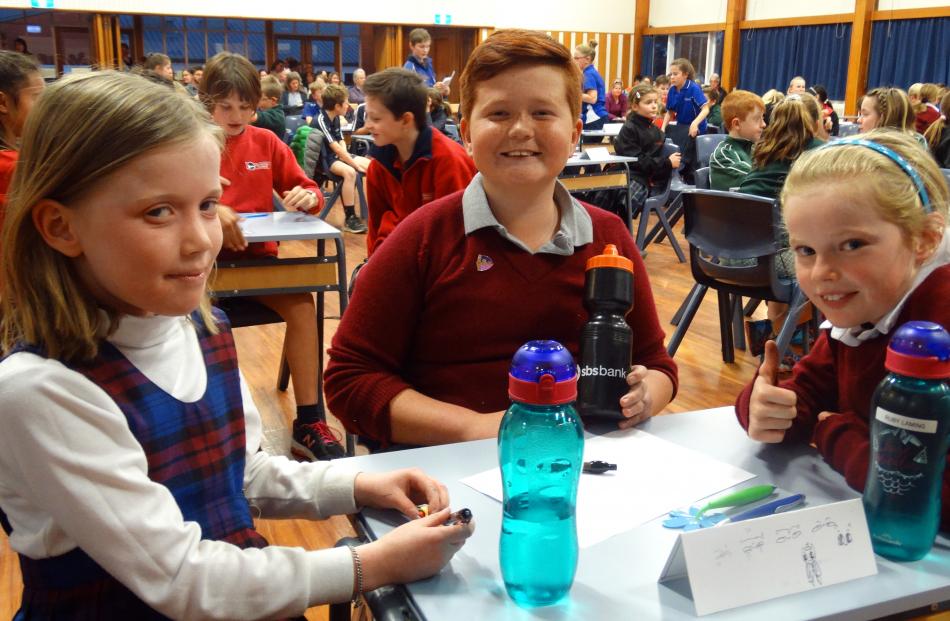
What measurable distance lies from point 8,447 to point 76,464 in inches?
2.9

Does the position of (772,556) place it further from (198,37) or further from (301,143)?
(198,37)

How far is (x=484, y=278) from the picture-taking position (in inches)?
55.5

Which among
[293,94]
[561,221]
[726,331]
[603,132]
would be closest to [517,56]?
[561,221]

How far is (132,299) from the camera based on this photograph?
906 mm

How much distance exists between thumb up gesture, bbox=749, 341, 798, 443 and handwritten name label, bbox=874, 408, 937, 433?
304 mm

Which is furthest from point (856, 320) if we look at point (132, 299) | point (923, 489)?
point (132, 299)

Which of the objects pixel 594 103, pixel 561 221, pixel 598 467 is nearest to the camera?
pixel 598 467

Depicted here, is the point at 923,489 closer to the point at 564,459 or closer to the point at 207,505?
the point at 564,459

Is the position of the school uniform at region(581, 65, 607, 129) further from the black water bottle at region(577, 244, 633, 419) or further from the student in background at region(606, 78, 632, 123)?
the black water bottle at region(577, 244, 633, 419)

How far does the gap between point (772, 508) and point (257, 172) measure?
275 centimetres

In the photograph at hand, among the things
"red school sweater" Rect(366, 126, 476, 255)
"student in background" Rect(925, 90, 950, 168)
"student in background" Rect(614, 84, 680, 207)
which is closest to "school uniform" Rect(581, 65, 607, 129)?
"student in background" Rect(614, 84, 680, 207)

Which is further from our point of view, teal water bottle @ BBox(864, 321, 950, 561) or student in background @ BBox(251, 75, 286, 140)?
student in background @ BBox(251, 75, 286, 140)

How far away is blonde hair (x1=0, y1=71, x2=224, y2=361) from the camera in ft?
2.83

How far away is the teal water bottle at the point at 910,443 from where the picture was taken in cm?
81
